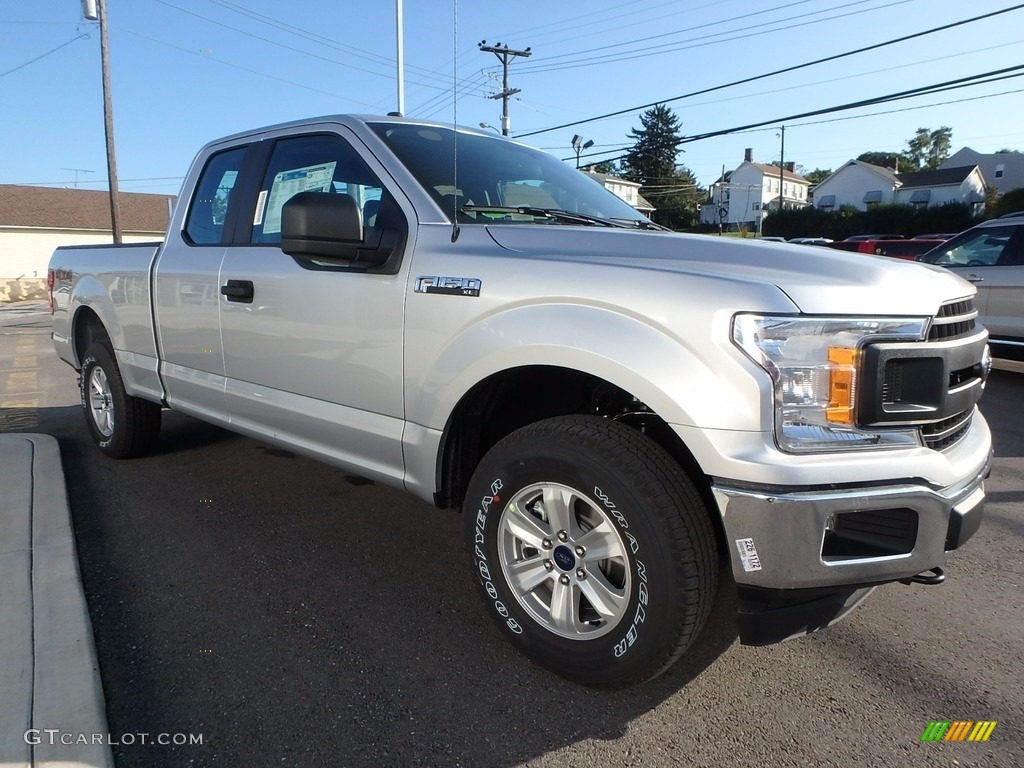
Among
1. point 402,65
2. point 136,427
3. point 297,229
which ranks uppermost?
point 402,65

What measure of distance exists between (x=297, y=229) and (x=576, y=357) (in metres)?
1.20

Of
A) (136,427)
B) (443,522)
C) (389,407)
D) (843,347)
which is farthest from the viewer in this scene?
(136,427)

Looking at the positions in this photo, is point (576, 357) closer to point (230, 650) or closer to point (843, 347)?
point (843, 347)

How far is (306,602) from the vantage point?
124 inches

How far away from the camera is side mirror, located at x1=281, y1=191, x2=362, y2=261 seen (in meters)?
2.76

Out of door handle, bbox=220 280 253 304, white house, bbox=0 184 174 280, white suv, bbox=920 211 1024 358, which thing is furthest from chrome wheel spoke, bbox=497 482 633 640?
white house, bbox=0 184 174 280

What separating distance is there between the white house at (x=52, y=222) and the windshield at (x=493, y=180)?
43.6 metres

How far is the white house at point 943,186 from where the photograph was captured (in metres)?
60.7

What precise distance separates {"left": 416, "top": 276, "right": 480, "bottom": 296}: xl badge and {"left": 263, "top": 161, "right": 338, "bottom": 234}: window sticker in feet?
3.34

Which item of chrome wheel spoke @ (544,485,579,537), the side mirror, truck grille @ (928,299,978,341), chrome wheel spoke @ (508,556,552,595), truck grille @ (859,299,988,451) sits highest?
the side mirror

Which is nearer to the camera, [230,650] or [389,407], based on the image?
[230,650]

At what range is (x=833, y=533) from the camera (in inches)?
81.0

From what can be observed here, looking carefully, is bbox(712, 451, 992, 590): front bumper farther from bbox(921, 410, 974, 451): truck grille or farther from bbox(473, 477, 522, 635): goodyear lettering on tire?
bbox(473, 477, 522, 635): goodyear lettering on tire

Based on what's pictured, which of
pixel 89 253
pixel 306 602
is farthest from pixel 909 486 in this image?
pixel 89 253
